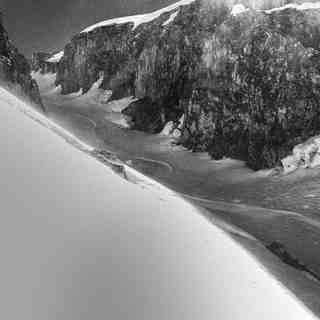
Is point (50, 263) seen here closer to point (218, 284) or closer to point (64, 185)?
point (64, 185)

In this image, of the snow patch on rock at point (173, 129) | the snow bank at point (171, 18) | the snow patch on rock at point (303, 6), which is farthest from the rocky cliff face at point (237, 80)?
the snow bank at point (171, 18)

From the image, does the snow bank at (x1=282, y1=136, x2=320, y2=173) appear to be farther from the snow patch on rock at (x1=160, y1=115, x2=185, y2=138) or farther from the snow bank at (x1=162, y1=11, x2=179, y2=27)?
the snow bank at (x1=162, y1=11, x2=179, y2=27)

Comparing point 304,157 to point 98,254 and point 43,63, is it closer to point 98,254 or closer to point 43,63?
point 98,254

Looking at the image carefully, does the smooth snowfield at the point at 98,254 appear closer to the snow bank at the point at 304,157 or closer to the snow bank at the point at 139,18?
the snow bank at the point at 304,157

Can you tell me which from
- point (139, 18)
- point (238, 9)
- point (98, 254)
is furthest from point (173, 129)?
point (98, 254)

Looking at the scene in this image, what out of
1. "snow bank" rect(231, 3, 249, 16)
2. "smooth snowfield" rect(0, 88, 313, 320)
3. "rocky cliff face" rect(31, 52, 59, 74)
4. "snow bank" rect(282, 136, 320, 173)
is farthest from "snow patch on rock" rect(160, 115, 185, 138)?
"rocky cliff face" rect(31, 52, 59, 74)
